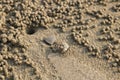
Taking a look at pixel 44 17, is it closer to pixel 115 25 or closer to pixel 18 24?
pixel 18 24

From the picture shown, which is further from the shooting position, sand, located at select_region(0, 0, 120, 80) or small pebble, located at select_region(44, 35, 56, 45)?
small pebble, located at select_region(44, 35, 56, 45)

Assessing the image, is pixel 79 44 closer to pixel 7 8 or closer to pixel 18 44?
pixel 18 44

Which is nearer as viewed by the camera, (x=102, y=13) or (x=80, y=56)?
(x=80, y=56)

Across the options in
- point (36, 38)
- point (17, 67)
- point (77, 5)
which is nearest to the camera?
point (17, 67)

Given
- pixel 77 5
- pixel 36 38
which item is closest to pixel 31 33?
pixel 36 38

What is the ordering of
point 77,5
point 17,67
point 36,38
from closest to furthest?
point 17,67 < point 36,38 < point 77,5

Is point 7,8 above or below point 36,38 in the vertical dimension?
above

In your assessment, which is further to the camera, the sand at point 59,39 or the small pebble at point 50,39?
the small pebble at point 50,39
